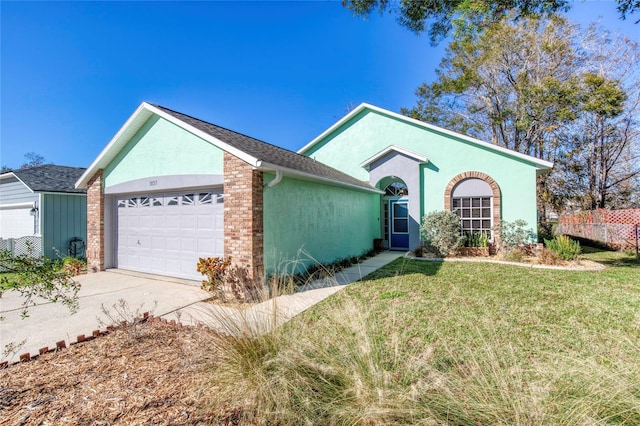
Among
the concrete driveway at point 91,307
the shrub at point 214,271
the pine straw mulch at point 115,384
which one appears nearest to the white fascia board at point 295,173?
the shrub at point 214,271

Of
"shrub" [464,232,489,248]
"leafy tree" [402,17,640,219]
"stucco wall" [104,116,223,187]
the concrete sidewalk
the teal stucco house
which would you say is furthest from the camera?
"leafy tree" [402,17,640,219]

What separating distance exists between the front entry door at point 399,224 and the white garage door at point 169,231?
1020 cm

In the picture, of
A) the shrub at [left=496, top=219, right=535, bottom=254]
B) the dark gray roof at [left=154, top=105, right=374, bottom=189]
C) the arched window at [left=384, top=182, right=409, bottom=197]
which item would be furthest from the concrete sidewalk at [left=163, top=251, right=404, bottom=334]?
Result: the shrub at [left=496, top=219, right=535, bottom=254]

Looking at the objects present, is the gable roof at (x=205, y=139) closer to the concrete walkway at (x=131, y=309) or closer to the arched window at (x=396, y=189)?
the concrete walkway at (x=131, y=309)

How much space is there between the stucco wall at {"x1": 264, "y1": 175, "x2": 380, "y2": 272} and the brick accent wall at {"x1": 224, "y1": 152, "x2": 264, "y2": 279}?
0.34 m

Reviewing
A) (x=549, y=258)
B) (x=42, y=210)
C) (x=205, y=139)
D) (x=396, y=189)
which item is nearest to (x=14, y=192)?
(x=42, y=210)

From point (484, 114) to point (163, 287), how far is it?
27.2 meters

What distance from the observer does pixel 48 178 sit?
14859 mm

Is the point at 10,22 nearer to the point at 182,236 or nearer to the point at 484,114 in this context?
the point at 182,236

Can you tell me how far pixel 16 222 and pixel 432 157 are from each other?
20.7 meters

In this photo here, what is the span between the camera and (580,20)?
21516 millimetres

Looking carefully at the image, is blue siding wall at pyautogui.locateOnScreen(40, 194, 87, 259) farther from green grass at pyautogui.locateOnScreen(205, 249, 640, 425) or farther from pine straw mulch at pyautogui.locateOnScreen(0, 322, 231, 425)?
green grass at pyautogui.locateOnScreen(205, 249, 640, 425)

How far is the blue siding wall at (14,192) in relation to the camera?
1384 centimetres

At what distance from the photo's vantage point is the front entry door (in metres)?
15.4
